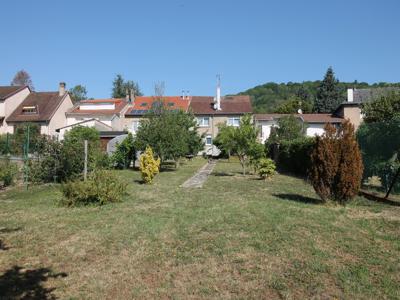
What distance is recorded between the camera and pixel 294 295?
14.5 feet

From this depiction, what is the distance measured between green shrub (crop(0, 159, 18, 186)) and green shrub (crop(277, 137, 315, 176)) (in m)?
13.1

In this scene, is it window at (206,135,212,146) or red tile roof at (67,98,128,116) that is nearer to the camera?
red tile roof at (67,98,128,116)

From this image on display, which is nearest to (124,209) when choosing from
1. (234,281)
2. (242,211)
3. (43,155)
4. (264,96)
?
(242,211)

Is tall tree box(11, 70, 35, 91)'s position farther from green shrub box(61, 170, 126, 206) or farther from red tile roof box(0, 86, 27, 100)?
green shrub box(61, 170, 126, 206)

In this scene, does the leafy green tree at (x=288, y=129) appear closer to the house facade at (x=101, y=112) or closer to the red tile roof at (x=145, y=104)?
the red tile roof at (x=145, y=104)

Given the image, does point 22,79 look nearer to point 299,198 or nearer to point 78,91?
point 78,91

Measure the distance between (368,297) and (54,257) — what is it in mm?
4389

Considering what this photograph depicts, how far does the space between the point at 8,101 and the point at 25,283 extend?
4586 centimetres

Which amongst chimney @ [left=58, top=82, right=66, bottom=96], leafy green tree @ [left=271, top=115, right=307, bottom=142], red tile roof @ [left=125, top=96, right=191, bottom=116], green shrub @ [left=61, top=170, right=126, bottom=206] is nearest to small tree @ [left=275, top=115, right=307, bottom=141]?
leafy green tree @ [left=271, top=115, right=307, bottom=142]

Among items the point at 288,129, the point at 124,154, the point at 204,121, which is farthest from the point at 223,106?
the point at 124,154

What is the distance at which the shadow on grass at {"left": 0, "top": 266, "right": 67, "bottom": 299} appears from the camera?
14.6 ft

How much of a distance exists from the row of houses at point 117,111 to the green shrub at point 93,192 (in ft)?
109

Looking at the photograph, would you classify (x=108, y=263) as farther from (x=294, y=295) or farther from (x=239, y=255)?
(x=294, y=295)

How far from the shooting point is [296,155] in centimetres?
2267
